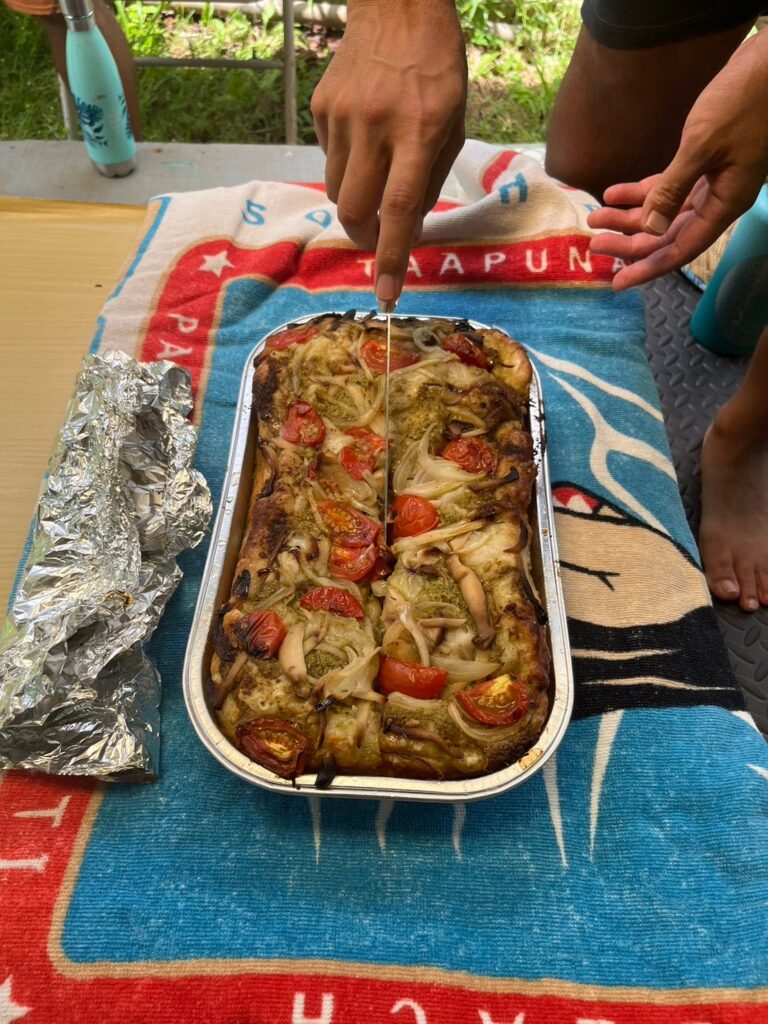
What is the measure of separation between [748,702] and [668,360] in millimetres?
1677

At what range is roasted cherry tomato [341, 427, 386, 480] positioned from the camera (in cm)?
219

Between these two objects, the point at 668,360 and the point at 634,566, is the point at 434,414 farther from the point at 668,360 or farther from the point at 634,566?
the point at 668,360

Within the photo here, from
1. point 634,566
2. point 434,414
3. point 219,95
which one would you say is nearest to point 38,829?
point 434,414

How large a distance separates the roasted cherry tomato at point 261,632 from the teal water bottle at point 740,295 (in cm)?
259

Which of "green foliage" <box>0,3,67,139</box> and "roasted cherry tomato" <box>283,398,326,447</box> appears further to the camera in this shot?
"green foliage" <box>0,3,67,139</box>

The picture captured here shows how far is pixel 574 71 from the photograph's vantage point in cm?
374

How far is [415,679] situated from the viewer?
1.80m

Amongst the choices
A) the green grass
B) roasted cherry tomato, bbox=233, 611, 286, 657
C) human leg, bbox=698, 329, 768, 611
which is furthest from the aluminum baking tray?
the green grass

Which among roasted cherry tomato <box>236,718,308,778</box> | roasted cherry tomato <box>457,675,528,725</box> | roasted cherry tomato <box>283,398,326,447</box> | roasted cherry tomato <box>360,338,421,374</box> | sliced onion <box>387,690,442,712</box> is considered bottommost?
roasted cherry tomato <box>236,718,308,778</box>

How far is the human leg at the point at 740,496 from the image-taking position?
2768mm

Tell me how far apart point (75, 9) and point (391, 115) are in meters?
2.63

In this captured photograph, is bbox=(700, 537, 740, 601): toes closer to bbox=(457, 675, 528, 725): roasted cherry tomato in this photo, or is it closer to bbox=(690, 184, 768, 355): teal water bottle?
bbox=(690, 184, 768, 355): teal water bottle

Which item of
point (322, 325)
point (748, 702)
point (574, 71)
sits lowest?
point (748, 702)

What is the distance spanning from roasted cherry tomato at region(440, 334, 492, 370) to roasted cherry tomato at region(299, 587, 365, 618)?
922 mm
